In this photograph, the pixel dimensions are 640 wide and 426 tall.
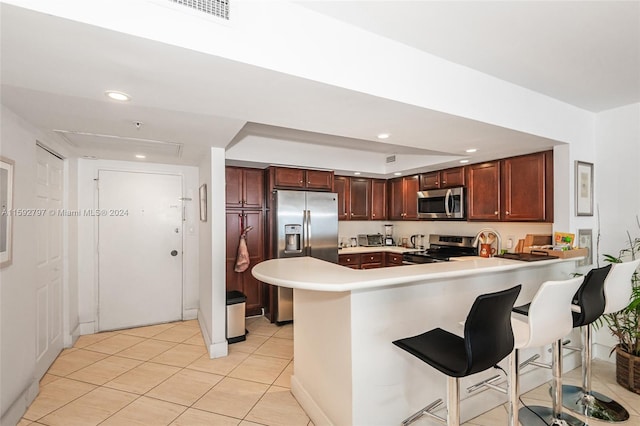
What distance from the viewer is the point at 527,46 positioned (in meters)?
1.88

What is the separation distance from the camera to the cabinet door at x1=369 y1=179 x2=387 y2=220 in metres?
5.41

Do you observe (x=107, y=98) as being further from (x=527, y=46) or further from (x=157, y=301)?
(x=157, y=301)

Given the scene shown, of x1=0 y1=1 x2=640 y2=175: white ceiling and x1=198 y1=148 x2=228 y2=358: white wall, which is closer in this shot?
x1=0 y1=1 x2=640 y2=175: white ceiling

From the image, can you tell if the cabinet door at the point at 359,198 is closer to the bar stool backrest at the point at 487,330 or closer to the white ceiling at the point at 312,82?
the white ceiling at the point at 312,82

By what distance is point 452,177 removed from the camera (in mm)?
4281

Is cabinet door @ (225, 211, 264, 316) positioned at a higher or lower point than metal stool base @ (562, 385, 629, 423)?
higher

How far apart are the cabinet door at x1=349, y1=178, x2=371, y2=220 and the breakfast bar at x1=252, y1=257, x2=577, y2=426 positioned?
2904 mm

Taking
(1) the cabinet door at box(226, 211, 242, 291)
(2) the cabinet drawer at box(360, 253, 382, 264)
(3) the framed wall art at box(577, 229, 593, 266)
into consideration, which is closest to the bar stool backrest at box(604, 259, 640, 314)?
(3) the framed wall art at box(577, 229, 593, 266)

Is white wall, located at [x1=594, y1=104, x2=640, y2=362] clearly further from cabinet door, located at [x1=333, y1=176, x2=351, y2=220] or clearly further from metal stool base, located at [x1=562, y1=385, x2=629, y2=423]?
cabinet door, located at [x1=333, y1=176, x2=351, y2=220]

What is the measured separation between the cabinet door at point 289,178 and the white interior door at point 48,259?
2.39 meters

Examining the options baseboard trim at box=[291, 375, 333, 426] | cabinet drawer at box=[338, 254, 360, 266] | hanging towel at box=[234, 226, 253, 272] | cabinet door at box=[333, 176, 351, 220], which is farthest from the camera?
cabinet door at box=[333, 176, 351, 220]

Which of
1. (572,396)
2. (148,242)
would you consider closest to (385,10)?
(572,396)

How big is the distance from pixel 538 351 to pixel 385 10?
302 centimetres

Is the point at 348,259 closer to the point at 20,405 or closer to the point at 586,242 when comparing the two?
the point at 586,242
